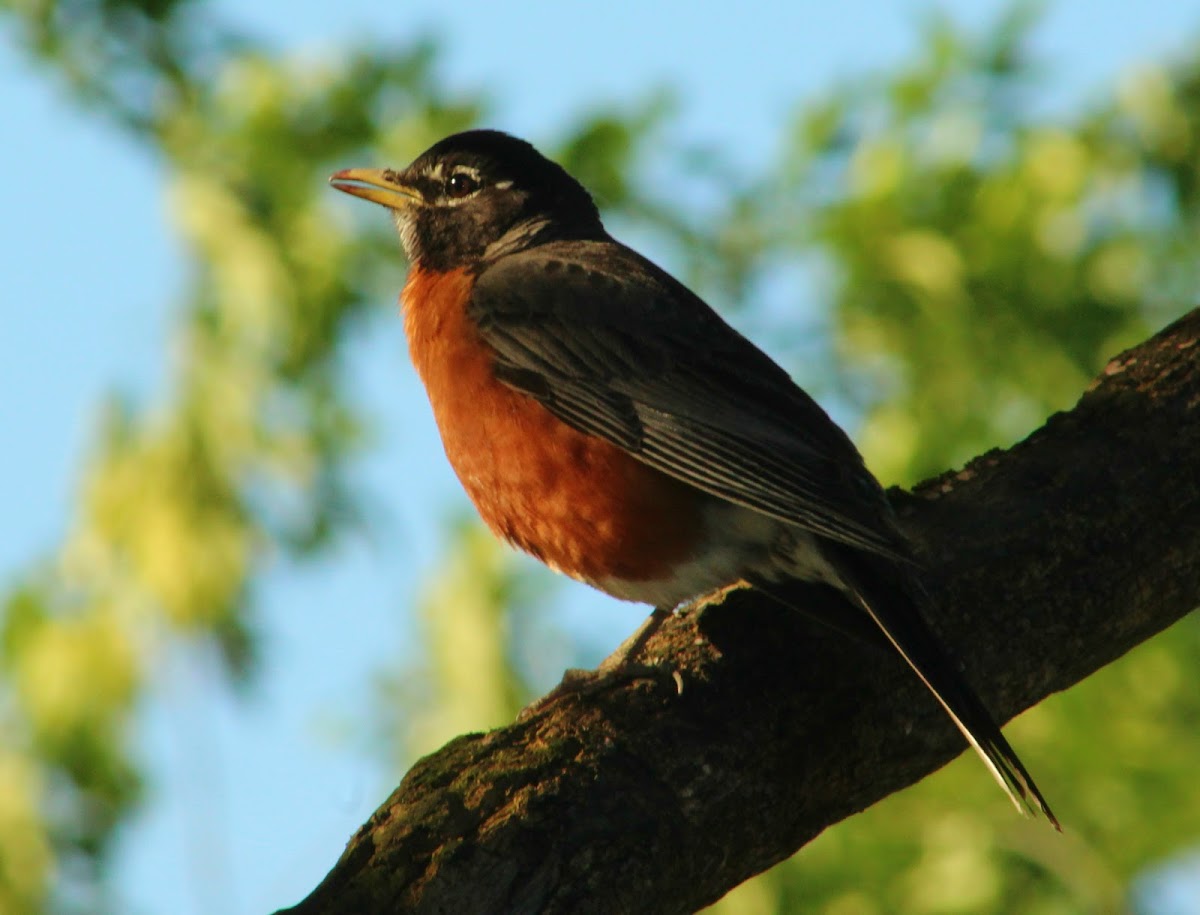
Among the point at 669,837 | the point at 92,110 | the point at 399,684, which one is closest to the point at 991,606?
the point at 669,837

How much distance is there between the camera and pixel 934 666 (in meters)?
3.49

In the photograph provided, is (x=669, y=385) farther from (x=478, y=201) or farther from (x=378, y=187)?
(x=378, y=187)

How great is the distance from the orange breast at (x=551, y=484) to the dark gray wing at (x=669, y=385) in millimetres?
61

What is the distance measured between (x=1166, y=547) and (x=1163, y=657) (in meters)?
2.75

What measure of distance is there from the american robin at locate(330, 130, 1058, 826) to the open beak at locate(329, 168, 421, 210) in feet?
1.84

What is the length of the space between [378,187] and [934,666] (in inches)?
137

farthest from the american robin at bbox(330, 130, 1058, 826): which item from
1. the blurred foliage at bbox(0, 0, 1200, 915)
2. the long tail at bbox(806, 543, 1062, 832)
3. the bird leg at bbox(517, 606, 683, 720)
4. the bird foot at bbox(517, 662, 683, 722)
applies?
the blurred foliage at bbox(0, 0, 1200, 915)

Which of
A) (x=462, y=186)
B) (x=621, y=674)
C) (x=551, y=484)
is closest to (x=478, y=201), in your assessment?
(x=462, y=186)

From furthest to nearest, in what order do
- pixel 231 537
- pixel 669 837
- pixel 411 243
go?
pixel 231 537, pixel 411 243, pixel 669 837

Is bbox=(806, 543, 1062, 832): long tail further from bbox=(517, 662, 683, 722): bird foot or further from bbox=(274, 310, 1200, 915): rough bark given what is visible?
bbox=(517, 662, 683, 722): bird foot

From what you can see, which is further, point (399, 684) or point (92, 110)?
point (399, 684)

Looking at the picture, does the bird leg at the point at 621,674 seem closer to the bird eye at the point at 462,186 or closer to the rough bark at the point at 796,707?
the rough bark at the point at 796,707

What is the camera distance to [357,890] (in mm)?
2758

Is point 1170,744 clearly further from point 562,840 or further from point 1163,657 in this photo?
point 562,840
